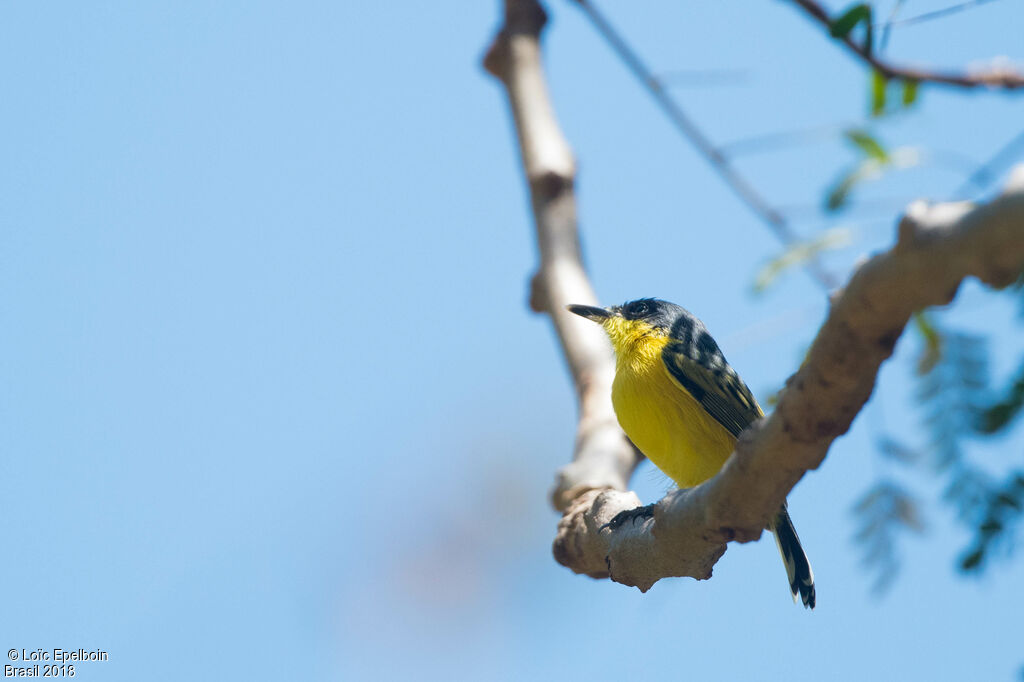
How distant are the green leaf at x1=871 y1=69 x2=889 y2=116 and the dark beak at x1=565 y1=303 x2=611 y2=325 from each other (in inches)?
77.1

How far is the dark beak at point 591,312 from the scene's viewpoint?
529cm

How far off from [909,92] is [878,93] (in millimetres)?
137

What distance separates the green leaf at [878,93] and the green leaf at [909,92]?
0.08 m

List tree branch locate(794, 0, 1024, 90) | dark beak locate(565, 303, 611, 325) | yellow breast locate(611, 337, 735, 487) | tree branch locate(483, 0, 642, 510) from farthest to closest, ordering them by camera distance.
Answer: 1. dark beak locate(565, 303, 611, 325)
2. tree branch locate(483, 0, 642, 510)
3. yellow breast locate(611, 337, 735, 487)
4. tree branch locate(794, 0, 1024, 90)

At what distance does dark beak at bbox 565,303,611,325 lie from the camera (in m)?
5.29

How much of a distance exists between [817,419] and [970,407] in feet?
2.23

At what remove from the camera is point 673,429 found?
15.4ft

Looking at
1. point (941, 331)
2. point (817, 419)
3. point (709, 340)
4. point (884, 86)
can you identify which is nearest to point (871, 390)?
point (817, 419)

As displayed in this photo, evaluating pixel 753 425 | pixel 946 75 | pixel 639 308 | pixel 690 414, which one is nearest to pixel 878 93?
pixel 946 75

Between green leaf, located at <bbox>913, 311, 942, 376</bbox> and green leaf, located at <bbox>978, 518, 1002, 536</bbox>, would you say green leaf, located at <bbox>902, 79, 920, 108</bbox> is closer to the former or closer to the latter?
green leaf, located at <bbox>913, 311, 942, 376</bbox>

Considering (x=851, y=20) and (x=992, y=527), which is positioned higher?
(x=851, y=20)

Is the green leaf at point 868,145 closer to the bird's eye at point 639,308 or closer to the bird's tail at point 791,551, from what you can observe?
the bird's tail at point 791,551

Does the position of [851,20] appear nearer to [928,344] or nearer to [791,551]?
[928,344]

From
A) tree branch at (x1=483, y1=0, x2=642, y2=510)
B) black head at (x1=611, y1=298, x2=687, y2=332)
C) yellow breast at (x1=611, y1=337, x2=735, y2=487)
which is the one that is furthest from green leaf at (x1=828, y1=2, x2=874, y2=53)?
black head at (x1=611, y1=298, x2=687, y2=332)
